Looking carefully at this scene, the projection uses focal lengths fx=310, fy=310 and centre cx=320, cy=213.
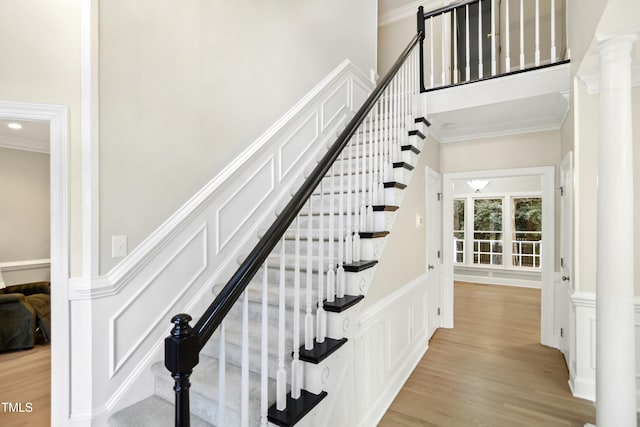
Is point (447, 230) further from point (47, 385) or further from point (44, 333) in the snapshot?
point (44, 333)

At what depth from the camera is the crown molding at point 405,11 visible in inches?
203

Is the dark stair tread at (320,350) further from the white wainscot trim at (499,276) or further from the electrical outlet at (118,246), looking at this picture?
the white wainscot trim at (499,276)

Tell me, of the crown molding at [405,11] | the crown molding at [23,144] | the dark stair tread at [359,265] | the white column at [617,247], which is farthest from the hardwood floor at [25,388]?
the crown molding at [405,11]

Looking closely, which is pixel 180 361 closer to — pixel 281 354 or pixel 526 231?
pixel 281 354

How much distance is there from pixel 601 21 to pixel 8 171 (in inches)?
262

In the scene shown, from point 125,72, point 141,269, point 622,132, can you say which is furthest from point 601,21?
point 141,269

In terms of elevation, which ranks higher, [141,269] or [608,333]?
[141,269]

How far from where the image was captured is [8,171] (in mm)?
4414

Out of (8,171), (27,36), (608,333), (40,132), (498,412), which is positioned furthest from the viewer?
(8,171)

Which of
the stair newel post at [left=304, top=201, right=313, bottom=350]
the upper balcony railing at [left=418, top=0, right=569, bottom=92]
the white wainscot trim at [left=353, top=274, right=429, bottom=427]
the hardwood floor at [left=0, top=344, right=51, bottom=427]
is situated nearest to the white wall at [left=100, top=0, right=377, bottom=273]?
the stair newel post at [left=304, top=201, right=313, bottom=350]

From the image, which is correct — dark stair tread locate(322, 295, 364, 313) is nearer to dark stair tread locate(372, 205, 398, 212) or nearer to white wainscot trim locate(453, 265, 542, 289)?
dark stair tread locate(372, 205, 398, 212)

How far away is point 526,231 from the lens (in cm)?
723

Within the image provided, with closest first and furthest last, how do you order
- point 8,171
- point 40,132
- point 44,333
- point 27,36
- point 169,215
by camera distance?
point 27,36, point 169,215, point 44,333, point 40,132, point 8,171

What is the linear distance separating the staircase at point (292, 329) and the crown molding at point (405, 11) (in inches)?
142
